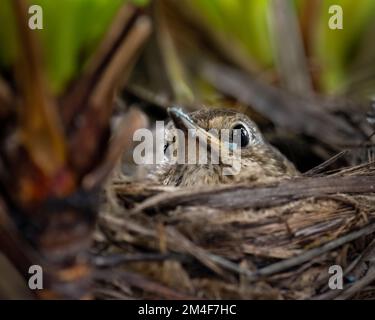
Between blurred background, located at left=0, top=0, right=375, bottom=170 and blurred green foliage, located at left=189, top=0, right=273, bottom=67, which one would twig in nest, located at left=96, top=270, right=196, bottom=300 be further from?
blurred green foliage, located at left=189, top=0, right=273, bottom=67

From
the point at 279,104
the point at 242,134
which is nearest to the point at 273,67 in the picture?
the point at 279,104

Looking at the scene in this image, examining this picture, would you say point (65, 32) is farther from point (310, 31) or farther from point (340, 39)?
point (340, 39)

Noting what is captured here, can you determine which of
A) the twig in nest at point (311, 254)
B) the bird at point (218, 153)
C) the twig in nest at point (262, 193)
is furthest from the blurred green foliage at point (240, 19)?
the twig in nest at point (311, 254)

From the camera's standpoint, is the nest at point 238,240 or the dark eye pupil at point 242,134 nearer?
the nest at point 238,240

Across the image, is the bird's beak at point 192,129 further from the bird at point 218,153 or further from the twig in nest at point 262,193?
the twig in nest at point 262,193

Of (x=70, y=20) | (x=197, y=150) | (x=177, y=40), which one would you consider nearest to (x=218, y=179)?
(x=197, y=150)

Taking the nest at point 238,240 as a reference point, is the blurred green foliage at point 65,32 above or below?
above
